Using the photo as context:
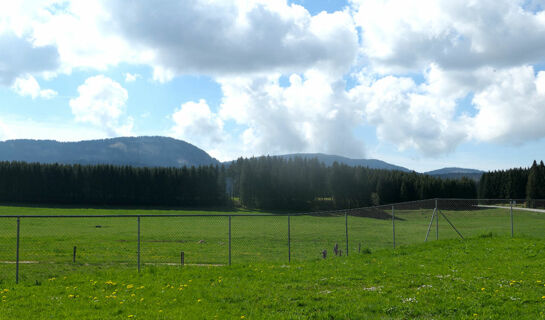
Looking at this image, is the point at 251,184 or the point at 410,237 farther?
the point at 251,184

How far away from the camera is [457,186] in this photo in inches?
4464

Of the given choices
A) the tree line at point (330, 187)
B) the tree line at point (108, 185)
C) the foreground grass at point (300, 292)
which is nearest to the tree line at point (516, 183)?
the tree line at point (330, 187)

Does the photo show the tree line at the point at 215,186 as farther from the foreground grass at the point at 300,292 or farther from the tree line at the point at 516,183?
the foreground grass at the point at 300,292

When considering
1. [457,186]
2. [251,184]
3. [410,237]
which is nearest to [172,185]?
[251,184]

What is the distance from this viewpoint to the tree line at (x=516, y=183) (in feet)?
307

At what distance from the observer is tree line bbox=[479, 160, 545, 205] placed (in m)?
93.4

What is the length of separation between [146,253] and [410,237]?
16.0 m

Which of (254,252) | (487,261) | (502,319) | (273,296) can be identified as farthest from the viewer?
(254,252)

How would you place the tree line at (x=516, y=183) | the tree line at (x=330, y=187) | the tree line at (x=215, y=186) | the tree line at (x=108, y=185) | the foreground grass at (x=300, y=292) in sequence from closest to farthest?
the foreground grass at (x=300, y=292) → the tree line at (x=516, y=183) → the tree line at (x=108, y=185) → the tree line at (x=215, y=186) → the tree line at (x=330, y=187)

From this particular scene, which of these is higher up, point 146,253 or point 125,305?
point 125,305

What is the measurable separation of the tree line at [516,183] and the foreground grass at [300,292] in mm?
97406

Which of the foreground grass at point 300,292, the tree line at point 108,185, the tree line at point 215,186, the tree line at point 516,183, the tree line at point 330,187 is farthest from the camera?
the tree line at point 330,187

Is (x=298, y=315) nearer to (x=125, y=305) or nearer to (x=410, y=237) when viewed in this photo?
(x=125, y=305)

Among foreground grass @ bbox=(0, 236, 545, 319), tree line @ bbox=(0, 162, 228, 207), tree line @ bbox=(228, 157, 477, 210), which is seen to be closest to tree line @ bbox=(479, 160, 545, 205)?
tree line @ bbox=(228, 157, 477, 210)
